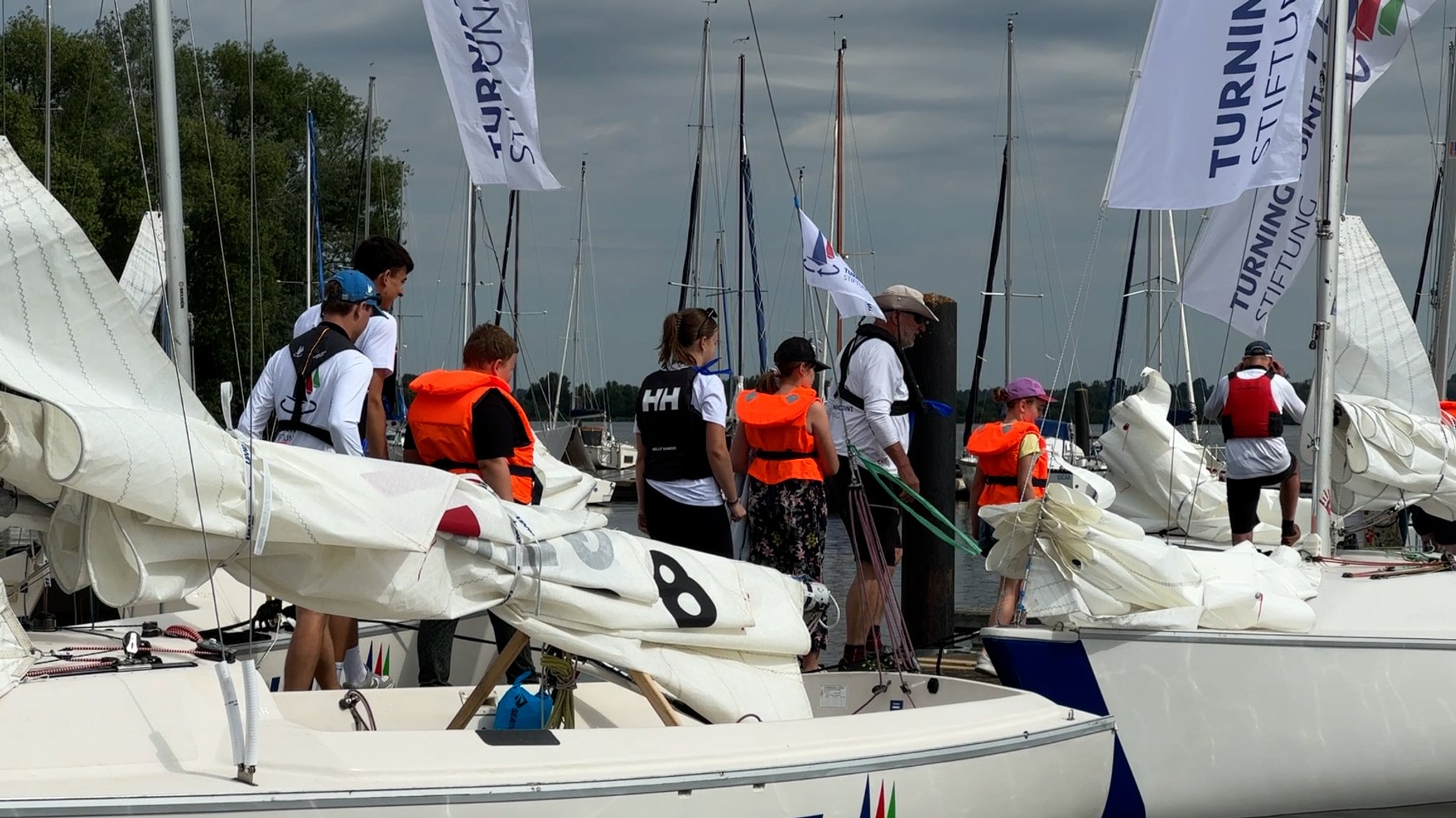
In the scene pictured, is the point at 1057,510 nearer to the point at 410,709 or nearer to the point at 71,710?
the point at 410,709

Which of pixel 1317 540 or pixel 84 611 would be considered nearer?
pixel 84 611

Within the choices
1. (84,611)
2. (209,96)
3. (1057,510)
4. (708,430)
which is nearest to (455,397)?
(708,430)

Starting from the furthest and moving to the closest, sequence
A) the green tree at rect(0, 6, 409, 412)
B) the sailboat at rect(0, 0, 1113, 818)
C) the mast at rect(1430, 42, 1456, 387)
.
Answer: the green tree at rect(0, 6, 409, 412) < the mast at rect(1430, 42, 1456, 387) < the sailboat at rect(0, 0, 1113, 818)

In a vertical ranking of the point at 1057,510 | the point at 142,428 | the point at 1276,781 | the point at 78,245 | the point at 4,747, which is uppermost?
the point at 78,245

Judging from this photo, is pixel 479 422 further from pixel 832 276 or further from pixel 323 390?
pixel 832 276

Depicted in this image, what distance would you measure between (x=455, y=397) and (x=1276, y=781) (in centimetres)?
339

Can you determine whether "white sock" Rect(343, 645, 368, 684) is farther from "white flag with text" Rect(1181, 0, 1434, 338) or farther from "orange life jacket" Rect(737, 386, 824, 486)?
"white flag with text" Rect(1181, 0, 1434, 338)

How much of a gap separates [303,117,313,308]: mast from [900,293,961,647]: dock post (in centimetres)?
1740

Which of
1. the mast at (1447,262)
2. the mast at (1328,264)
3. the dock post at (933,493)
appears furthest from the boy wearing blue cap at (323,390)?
the mast at (1447,262)

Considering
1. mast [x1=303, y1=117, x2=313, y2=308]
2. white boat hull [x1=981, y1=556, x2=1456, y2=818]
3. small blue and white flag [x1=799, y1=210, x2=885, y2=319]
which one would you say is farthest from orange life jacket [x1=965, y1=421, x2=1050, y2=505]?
mast [x1=303, y1=117, x2=313, y2=308]

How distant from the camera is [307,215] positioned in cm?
3631

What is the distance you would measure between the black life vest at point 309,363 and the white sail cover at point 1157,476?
577 cm

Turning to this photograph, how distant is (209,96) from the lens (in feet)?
132

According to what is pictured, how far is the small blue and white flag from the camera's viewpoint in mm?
8023
